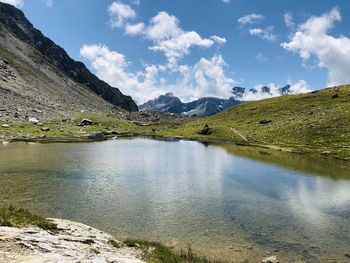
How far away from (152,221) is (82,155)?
54245 millimetres

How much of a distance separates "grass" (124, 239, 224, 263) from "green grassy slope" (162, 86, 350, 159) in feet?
268

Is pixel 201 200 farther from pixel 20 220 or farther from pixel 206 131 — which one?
pixel 206 131

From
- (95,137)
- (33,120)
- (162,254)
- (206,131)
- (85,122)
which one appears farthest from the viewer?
(206,131)

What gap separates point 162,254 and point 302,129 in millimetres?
123288

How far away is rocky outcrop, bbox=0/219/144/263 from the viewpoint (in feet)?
66.4

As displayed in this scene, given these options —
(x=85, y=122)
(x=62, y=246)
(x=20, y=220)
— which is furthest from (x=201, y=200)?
(x=85, y=122)

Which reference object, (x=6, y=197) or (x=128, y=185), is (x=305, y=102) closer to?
(x=128, y=185)

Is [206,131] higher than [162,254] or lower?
higher

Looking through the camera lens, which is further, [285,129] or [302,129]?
[285,129]

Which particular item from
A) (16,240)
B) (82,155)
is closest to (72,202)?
(16,240)

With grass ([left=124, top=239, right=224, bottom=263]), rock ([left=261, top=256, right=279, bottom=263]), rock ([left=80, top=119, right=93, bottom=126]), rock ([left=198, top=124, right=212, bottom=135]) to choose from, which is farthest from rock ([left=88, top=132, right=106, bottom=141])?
rock ([left=261, top=256, right=279, bottom=263])

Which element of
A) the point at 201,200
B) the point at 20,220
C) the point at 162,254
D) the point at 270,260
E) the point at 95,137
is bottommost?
the point at 270,260

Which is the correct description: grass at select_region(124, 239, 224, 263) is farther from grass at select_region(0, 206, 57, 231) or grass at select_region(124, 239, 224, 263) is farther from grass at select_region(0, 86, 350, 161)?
grass at select_region(0, 86, 350, 161)

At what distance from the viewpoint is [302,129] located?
139750mm
